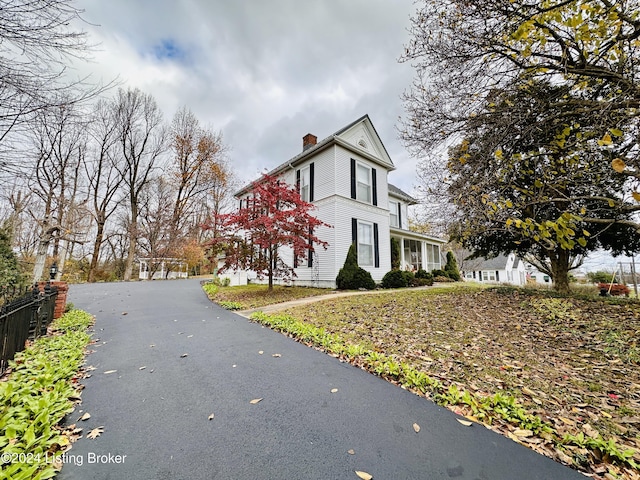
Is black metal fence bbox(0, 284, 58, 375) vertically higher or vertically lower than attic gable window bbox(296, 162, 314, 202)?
lower

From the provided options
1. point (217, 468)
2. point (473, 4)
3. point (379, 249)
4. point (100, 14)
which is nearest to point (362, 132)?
point (379, 249)

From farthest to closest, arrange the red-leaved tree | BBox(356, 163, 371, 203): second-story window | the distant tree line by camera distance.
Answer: the distant tree line, BBox(356, 163, 371, 203): second-story window, the red-leaved tree

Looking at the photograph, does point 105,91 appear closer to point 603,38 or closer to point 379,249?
point 603,38

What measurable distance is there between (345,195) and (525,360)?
386 inches

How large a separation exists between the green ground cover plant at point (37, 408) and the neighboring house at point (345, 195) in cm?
927

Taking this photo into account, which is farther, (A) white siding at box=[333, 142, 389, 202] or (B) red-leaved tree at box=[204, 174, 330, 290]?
(A) white siding at box=[333, 142, 389, 202]

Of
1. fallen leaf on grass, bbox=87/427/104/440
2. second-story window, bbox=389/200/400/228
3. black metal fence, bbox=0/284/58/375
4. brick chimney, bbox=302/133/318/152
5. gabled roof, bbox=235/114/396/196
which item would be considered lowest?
fallen leaf on grass, bbox=87/427/104/440

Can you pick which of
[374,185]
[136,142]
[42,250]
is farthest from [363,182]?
[136,142]

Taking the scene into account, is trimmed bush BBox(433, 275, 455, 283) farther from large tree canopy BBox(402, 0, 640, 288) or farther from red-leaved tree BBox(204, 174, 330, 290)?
large tree canopy BBox(402, 0, 640, 288)

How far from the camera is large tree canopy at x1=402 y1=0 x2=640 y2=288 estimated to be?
401 centimetres

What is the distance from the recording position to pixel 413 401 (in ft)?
9.84

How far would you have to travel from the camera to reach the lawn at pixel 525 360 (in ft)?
7.93

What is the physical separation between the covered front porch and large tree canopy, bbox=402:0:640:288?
11.2m

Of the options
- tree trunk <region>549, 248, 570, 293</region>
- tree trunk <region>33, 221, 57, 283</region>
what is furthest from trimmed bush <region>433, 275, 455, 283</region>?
tree trunk <region>33, 221, 57, 283</region>
